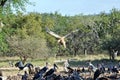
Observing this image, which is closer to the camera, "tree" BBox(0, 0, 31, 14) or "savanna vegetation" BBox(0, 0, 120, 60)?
"tree" BBox(0, 0, 31, 14)

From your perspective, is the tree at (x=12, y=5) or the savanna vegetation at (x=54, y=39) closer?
the tree at (x=12, y=5)

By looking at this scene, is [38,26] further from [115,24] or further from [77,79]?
[77,79]

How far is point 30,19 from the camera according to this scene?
2859 inches

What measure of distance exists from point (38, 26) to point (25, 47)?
57.1 ft

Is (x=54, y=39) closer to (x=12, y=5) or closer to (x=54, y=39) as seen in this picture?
(x=54, y=39)

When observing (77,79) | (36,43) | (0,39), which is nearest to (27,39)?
(36,43)

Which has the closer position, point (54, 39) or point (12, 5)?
point (12, 5)

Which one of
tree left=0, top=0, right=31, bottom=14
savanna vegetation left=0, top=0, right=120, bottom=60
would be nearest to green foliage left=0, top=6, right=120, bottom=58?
savanna vegetation left=0, top=0, right=120, bottom=60

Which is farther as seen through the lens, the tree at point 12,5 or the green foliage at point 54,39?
the green foliage at point 54,39

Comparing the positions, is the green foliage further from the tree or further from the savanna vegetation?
the tree

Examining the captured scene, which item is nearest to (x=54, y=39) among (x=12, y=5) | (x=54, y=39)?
(x=54, y=39)

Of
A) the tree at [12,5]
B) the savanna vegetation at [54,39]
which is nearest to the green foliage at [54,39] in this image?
the savanna vegetation at [54,39]

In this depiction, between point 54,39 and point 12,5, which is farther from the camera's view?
point 54,39

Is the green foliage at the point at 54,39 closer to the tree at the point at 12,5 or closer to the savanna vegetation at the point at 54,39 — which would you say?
the savanna vegetation at the point at 54,39
